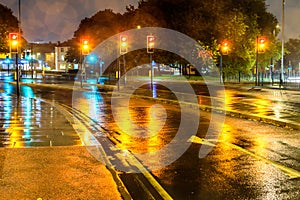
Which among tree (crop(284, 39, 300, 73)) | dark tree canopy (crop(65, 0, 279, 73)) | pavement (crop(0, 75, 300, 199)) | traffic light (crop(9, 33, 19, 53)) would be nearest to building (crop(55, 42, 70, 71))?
tree (crop(284, 39, 300, 73))

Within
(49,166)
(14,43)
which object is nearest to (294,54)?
(14,43)

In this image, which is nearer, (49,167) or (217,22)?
(49,167)

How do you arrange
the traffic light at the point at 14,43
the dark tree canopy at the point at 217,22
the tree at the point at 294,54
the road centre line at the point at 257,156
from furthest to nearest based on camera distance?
1. the tree at the point at 294,54
2. the dark tree canopy at the point at 217,22
3. the traffic light at the point at 14,43
4. the road centre line at the point at 257,156

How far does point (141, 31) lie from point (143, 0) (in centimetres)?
788

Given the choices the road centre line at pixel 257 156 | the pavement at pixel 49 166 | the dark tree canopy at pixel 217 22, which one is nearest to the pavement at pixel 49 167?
the pavement at pixel 49 166

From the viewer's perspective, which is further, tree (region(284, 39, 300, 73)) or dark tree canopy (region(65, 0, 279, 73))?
tree (region(284, 39, 300, 73))

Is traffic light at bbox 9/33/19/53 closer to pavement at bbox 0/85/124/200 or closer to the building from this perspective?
pavement at bbox 0/85/124/200

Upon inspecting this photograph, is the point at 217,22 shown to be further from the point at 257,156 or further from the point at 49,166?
the point at 49,166

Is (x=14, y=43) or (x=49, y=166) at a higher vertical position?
(x=14, y=43)

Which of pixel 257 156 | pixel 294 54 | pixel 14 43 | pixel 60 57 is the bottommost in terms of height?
pixel 257 156

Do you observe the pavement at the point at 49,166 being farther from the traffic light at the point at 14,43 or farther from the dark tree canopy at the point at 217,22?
the dark tree canopy at the point at 217,22

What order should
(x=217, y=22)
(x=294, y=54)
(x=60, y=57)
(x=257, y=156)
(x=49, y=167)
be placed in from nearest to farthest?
(x=49, y=167), (x=257, y=156), (x=217, y=22), (x=294, y=54), (x=60, y=57)

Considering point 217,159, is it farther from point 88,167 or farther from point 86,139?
point 86,139

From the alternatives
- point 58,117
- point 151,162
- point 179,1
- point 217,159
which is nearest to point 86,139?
point 151,162
